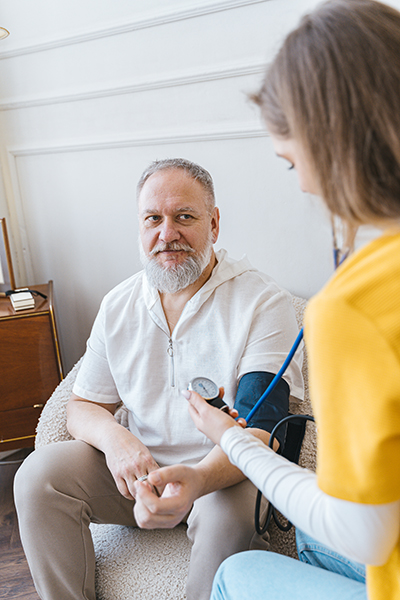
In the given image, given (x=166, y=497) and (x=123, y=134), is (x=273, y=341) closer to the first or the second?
(x=166, y=497)

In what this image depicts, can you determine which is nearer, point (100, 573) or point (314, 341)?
point (314, 341)

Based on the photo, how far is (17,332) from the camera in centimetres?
181

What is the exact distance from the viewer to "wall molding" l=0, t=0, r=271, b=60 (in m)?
1.66

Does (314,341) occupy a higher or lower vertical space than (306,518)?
higher

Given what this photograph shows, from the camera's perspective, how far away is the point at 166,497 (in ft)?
2.98

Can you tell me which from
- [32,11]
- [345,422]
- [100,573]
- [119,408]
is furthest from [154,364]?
[32,11]

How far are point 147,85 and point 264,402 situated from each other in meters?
1.31

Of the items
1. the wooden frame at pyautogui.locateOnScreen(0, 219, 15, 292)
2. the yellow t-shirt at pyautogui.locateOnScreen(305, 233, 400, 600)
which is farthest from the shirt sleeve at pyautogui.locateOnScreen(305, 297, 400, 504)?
the wooden frame at pyautogui.locateOnScreen(0, 219, 15, 292)

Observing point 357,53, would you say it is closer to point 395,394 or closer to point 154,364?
point 395,394

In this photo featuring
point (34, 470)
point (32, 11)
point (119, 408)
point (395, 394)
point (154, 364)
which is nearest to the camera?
point (395, 394)

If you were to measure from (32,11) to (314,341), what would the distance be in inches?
81.1

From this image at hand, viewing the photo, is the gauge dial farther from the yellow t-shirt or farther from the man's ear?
the man's ear

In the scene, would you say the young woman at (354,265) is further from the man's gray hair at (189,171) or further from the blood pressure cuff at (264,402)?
the man's gray hair at (189,171)

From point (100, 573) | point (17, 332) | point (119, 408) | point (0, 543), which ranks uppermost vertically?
point (17, 332)
